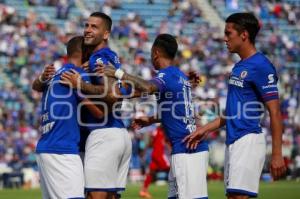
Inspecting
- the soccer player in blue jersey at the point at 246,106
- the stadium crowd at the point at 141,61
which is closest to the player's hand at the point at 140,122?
the soccer player in blue jersey at the point at 246,106

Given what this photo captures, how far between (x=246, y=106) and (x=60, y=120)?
6.51ft

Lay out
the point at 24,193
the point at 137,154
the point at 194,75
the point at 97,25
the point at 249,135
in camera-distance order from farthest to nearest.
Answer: the point at 137,154 → the point at 24,193 → the point at 194,75 → the point at 97,25 → the point at 249,135

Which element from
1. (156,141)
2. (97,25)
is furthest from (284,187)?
(97,25)

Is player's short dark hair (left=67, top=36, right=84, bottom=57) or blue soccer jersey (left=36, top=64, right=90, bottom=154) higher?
player's short dark hair (left=67, top=36, right=84, bottom=57)

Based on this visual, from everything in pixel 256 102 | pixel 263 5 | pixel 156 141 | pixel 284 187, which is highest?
pixel 263 5

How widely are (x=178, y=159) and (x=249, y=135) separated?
1412 mm

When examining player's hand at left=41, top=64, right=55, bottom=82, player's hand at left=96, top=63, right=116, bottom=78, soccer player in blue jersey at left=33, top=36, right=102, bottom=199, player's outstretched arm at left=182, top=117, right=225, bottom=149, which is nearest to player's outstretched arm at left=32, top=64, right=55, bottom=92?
player's hand at left=41, top=64, right=55, bottom=82

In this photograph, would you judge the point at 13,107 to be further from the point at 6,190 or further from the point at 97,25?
the point at 97,25

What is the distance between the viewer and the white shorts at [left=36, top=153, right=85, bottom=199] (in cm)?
908

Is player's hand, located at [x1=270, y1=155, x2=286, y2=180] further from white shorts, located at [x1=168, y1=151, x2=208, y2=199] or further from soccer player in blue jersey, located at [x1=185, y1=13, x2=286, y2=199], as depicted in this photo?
white shorts, located at [x1=168, y1=151, x2=208, y2=199]

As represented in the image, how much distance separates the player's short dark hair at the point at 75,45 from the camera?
9.57 meters

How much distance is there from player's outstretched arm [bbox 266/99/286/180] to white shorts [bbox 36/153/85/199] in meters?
2.08

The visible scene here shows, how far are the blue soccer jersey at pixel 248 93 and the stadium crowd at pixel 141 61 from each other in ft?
43.4

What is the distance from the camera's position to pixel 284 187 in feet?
74.6
